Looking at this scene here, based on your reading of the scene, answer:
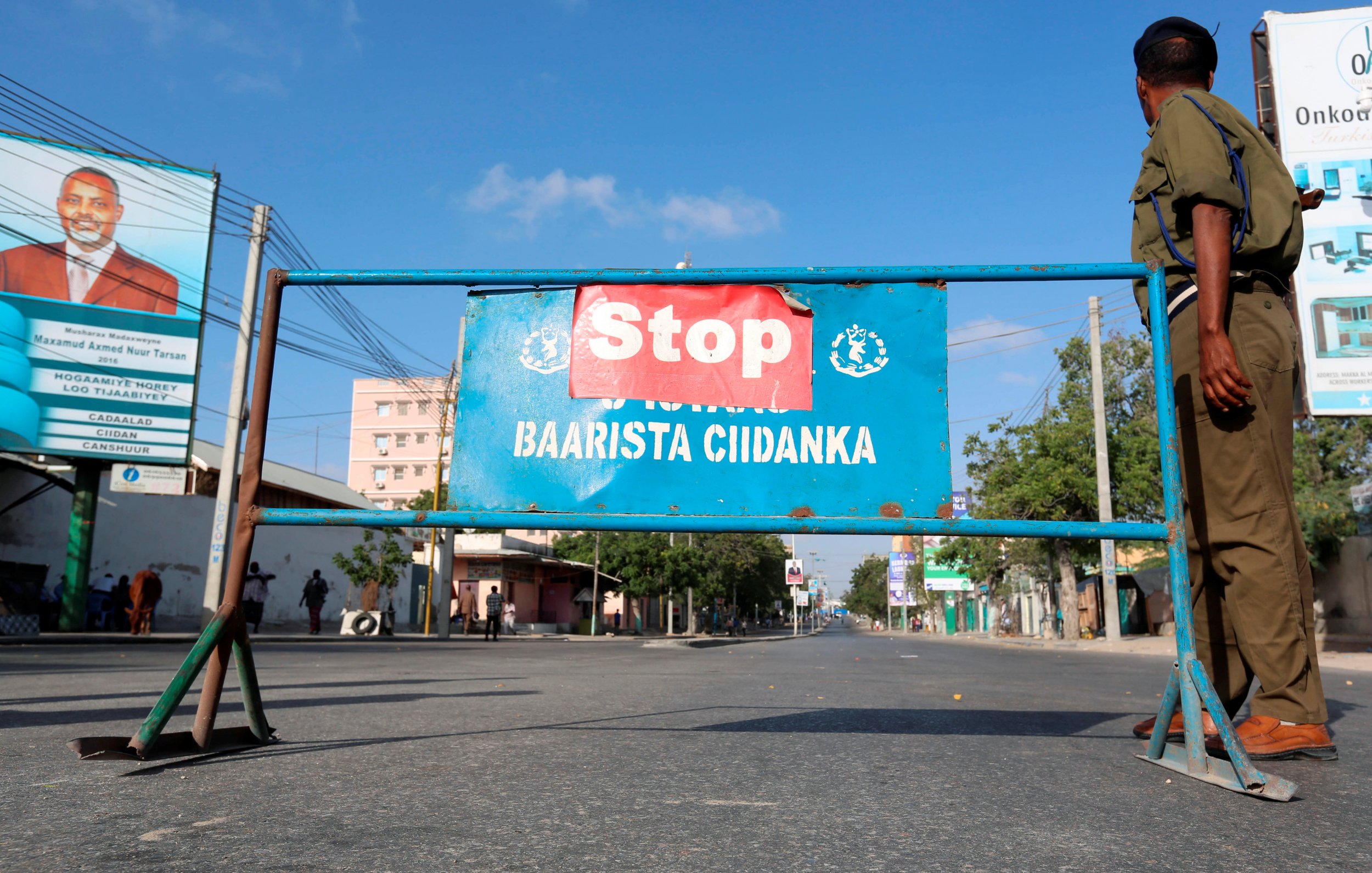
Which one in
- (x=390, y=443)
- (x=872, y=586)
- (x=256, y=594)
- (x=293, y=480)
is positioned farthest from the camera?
(x=872, y=586)

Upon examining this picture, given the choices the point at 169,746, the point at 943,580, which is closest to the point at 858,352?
the point at 169,746

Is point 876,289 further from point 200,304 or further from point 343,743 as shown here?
point 200,304

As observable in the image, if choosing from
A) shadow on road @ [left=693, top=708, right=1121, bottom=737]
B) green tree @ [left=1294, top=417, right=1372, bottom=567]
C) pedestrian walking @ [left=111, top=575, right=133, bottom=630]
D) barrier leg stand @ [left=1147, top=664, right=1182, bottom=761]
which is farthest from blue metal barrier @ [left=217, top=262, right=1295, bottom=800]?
pedestrian walking @ [left=111, top=575, right=133, bottom=630]

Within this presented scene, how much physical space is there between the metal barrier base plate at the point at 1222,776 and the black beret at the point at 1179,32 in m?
2.25

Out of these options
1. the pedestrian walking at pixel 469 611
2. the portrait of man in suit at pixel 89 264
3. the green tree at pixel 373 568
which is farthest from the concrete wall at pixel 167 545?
the portrait of man in suit at pixel 89 264

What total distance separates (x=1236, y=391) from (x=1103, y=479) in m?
20.6

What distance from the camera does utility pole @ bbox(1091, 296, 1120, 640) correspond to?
2116 centimetres

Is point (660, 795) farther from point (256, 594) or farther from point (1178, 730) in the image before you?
point (256, 594)

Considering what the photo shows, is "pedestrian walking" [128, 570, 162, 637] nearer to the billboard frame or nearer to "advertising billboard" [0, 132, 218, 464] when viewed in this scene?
"advertising billboard" [0, 132, 218, 464]

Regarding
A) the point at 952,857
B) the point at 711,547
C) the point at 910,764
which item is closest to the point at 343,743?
the point at 910,764

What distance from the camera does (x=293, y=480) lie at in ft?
119

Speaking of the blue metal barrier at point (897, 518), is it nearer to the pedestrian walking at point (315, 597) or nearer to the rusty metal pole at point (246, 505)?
the rusty metal pole at point (246, 505)

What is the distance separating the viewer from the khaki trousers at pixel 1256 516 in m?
2.72

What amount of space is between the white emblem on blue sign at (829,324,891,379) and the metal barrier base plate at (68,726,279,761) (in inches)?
89.8
